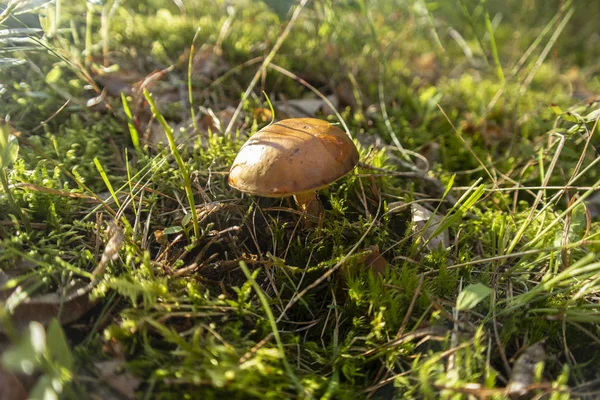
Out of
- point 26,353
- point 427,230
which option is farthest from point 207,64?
point 26,353

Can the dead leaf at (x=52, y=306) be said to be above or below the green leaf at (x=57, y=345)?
below

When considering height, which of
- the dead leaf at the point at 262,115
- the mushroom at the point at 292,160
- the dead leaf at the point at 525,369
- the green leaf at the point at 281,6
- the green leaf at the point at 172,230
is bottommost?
the dead leaf at the point at 525,369

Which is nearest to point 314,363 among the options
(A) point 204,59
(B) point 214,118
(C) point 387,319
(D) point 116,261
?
(C) point 387,319

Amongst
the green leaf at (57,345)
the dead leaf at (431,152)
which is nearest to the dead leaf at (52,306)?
the green leaf at (57,345)

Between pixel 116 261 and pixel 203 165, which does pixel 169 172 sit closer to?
pixel 203 165

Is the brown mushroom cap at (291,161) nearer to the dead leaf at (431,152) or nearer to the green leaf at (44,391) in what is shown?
the green leaf at (44,391)

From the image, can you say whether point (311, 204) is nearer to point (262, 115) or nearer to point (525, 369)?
point (262, 115)

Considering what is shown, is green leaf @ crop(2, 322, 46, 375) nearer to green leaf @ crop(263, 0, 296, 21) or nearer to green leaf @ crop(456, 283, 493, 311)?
green leaf @ crop(456, 283, 493, 311)

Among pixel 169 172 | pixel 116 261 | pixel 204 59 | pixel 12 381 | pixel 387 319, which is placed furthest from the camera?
pixel 204 59
